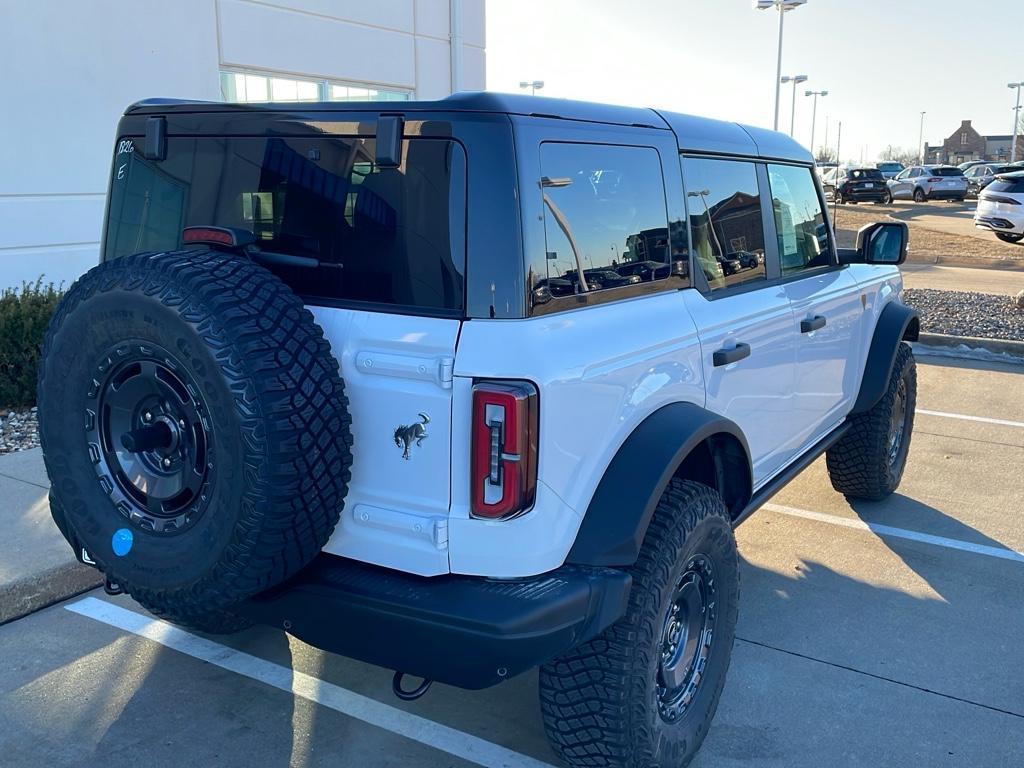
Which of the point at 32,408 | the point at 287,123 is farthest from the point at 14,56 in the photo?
the point at 287,123

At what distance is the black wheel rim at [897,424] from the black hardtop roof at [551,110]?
6.08ft

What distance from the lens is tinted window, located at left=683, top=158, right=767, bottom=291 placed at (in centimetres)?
329

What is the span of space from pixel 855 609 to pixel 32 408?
5.68 meters

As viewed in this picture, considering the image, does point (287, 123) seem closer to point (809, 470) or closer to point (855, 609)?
point (855, 609)

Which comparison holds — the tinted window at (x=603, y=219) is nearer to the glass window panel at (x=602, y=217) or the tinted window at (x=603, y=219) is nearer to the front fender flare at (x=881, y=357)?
the glass window panel at (x=602, y=217)

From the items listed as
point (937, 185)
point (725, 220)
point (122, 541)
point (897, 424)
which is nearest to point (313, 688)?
point (122, 541)

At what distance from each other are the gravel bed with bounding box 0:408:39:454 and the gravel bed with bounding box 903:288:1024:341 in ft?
27.8

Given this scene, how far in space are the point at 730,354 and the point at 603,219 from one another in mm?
737

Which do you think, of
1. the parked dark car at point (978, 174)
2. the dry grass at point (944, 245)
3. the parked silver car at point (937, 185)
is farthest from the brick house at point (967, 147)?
the dry grass at point (944, 245)

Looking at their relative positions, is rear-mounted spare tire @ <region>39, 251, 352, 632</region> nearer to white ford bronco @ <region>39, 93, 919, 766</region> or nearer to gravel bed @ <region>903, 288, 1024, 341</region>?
white ford bronco @ <region>39, 93, 919, 766</region>

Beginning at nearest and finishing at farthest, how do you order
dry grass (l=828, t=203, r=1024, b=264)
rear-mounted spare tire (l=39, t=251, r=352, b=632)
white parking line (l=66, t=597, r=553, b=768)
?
rear-mounted spare tire (l=39, t=251, r=352, b=632)
white parking line (l=66, t=597, r=553, b=768)
dry grass (l=828, t=203, r=1024, b=264)

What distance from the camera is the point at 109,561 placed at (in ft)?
8.27

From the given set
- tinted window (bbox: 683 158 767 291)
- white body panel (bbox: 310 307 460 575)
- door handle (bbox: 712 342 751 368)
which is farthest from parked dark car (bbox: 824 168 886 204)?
white body panel (bbox: 310 307 460 575)

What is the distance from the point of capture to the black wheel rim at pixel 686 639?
2832 mm
